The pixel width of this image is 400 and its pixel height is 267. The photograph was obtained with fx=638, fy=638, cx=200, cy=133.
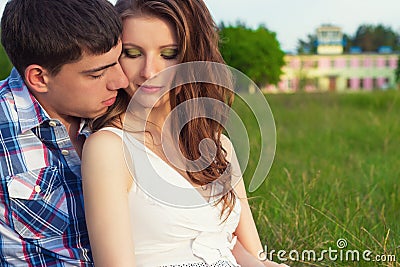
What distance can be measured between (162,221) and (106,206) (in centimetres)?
15

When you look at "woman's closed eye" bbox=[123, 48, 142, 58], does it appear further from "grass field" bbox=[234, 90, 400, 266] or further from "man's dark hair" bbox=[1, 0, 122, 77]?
"grass field" bbox=[234, 90, 400, 266]

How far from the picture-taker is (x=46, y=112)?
157cm

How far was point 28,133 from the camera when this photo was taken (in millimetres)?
1515

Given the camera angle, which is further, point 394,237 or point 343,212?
point 343,212

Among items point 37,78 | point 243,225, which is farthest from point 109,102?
point 243,225

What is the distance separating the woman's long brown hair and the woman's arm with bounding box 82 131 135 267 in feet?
0.55

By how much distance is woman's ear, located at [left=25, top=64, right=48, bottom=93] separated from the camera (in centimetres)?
152

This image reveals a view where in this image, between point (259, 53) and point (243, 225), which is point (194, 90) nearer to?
point (243, 225)

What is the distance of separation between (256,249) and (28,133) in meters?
0.70

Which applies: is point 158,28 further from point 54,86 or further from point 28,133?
point 28,133

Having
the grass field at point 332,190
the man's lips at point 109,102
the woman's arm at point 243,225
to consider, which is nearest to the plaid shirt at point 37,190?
the man's lips at point 109,102

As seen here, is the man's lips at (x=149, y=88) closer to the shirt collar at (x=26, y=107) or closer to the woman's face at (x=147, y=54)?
the woman's face at (x=147, y=54)

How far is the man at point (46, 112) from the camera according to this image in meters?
1.47

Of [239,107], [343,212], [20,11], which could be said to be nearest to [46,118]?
[20,11]
